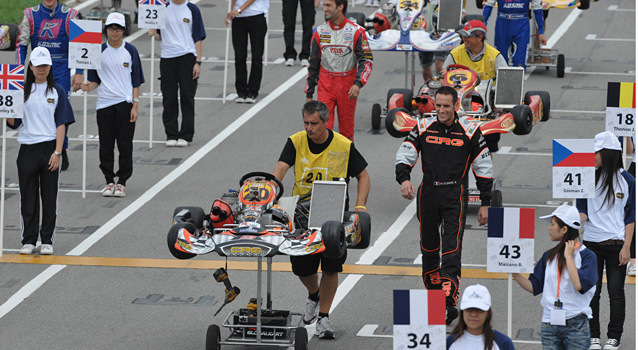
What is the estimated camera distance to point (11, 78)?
1499 centimetres

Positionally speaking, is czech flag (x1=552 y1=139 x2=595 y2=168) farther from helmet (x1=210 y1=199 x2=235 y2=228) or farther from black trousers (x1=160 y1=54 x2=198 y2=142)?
black trousers (x1=160 y1=54 x2=198 y2=142)

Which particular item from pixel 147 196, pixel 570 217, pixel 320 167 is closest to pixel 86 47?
pixel 147 196

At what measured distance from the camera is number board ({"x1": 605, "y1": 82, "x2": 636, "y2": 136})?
1414cm

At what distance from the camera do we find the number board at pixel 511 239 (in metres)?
10.9

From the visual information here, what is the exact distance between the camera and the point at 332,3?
17.7m

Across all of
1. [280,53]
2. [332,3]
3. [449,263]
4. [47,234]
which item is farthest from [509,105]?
[280,53]

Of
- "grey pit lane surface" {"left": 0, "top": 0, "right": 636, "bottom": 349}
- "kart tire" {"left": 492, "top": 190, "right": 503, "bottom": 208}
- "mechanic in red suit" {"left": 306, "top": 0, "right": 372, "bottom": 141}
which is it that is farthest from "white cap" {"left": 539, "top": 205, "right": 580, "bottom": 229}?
"mechanic in red suit" {"left": 306, "top": 0, "right": 372, "bottom": 141}

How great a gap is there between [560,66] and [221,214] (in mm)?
13924

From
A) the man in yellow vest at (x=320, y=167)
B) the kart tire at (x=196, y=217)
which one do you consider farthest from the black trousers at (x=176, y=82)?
the kart tire at (x=196, y=217)

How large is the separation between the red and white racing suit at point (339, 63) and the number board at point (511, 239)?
23.5 feet

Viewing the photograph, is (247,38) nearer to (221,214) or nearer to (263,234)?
(221,214)

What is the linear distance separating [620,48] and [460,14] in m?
5.69

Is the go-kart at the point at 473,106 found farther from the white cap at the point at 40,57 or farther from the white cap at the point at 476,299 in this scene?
the white cap at the point at 476,299

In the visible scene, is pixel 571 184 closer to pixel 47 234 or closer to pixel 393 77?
pixel 47 234
